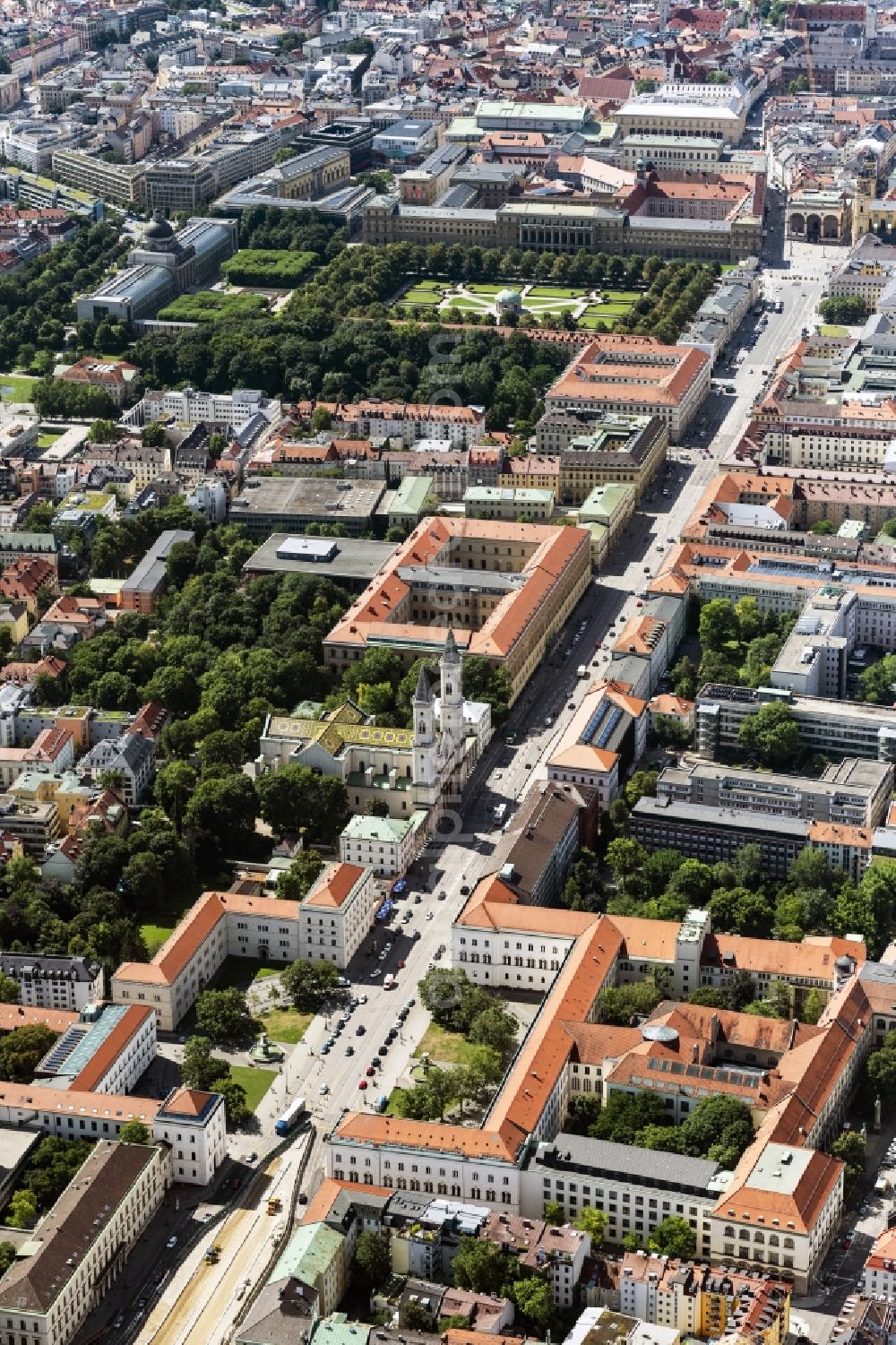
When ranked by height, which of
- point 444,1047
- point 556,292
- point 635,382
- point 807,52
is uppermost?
point 807,52

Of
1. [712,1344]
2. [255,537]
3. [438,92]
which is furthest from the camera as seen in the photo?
[438,92]

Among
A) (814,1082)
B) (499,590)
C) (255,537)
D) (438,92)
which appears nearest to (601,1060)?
(814,1082)

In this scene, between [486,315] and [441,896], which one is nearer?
[441,896]

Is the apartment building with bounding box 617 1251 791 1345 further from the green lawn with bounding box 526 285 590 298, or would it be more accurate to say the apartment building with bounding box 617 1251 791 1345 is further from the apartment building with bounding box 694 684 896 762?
the green lawn with bounding box 526 285 590 298

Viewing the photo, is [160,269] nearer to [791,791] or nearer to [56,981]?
[791,791]

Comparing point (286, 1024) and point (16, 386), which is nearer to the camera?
point (286, 1024)

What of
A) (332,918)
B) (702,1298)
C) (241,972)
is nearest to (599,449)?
(332,918)

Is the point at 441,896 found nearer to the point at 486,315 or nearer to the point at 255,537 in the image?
the point at 255,537
